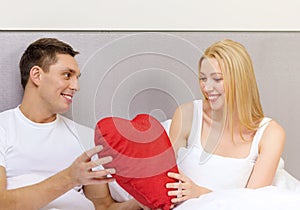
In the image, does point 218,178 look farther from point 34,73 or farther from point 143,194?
point 34,73

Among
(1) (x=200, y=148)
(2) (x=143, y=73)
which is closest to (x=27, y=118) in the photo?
(2) (x=143, y=73)

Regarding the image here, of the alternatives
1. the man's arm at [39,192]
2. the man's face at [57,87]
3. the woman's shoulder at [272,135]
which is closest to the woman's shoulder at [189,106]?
the woman's shoulder at [272,135]

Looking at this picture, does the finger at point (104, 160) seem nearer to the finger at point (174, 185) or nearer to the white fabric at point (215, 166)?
the finger at point (174, 185)

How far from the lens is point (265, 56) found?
7.06ft

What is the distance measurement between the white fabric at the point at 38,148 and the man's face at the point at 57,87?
7 centimetres

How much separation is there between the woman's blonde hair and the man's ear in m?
0.51

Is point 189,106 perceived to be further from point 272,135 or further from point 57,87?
point 57,87

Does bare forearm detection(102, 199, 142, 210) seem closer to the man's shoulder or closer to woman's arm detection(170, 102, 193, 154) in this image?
woman's arm detection(170, 102, 193, 154)

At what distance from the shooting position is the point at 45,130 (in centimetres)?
171

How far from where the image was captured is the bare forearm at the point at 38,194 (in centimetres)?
150

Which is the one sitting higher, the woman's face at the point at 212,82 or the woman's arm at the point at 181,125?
the woman's face at the point at 212,82

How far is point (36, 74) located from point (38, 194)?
40 cm
